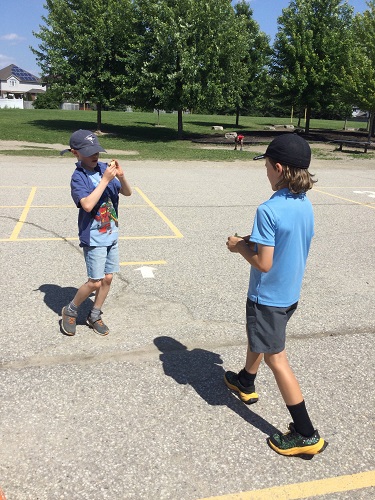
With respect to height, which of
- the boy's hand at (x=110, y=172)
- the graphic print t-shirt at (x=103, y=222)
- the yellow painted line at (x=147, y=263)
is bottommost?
the yellow painted line at (x=147, y=263)

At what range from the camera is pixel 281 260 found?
2.57 meters

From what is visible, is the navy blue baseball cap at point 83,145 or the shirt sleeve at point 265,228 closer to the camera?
the shirt sleeve at point 265,228

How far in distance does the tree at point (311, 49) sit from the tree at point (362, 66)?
31.6 inches

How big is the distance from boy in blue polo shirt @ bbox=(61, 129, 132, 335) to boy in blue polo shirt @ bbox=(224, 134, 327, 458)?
4.61ft

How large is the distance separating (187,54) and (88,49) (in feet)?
19.7

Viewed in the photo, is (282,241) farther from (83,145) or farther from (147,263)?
(147,263)

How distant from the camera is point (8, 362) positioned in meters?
3.57

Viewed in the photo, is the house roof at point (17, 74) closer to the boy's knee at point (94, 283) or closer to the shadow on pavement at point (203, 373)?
the boy's knee at point (94, 283)

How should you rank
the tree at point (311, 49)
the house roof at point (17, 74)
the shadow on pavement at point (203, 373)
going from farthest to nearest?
the house roof at point (17, 74) → the tree at point (311, 49) → the shadow on pavement at point (203, 373)

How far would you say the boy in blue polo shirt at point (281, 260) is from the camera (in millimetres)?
2455

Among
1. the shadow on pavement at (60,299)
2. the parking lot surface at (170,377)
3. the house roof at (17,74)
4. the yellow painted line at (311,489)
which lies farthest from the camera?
the house roof at (17,74)

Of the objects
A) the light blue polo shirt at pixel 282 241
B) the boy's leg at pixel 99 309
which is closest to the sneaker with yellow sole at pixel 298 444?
the light blue polo shirt at pixel 282 241

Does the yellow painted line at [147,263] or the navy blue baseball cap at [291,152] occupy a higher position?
the navy blue baseball cap at [291,152]

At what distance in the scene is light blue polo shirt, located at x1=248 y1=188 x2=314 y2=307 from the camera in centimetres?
245
